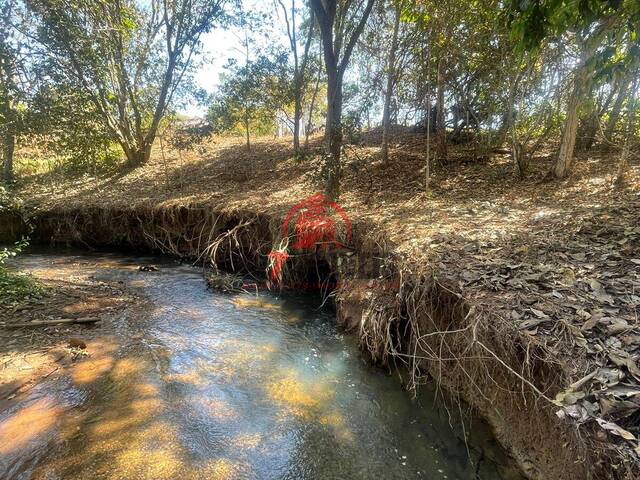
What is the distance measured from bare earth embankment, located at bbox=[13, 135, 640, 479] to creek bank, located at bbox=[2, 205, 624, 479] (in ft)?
0.05

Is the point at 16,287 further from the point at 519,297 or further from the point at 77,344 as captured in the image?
the point at 519,297

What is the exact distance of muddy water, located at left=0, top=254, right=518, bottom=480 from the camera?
3012 millimetres

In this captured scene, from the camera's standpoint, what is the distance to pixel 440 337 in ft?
13.0

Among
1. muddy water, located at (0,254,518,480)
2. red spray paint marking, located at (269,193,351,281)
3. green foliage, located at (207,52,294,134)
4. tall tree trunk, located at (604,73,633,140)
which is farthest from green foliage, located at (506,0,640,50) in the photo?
green foliage, located at (207,52,294,134)

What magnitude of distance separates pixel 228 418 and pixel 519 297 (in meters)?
3.15

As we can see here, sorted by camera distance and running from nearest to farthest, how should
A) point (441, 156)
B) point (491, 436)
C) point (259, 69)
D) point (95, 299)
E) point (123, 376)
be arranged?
point (491, 436) < point (123, 376) < point (95, 299) < point (441, 156) < point (259, 69)

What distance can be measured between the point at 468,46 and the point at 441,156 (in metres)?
2.71

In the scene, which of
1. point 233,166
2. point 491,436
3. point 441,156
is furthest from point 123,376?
point 233,166

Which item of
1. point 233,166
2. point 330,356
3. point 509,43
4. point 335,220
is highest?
point 509,43

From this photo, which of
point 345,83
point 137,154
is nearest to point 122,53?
point 137,154

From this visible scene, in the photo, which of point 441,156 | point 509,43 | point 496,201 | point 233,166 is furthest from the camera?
point 233,166

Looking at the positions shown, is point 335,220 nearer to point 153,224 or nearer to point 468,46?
point 468,46

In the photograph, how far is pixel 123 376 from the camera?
398 centimetres

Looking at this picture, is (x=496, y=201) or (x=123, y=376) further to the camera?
(x=496, y=201)
